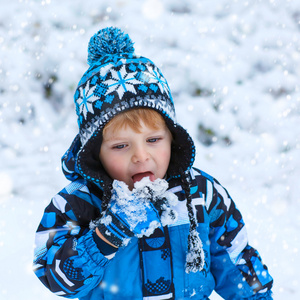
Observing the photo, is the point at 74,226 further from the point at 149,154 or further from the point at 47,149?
the point at 47,149

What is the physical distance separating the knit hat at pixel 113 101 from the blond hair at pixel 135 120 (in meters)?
0.03

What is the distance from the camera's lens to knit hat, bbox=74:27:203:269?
4.51 ft

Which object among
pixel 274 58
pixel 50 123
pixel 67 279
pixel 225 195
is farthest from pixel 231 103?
pixel 67 279

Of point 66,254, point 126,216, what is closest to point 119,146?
point 126,216

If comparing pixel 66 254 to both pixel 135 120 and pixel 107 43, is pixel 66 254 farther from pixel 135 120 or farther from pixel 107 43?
pixel 107 43

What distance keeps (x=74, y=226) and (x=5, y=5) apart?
469cm

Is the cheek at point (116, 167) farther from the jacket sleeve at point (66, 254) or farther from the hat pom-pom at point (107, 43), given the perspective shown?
the hat pom-pom at point (107, 43)

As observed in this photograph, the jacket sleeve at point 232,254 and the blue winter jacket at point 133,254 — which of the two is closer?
the blue winter jacket at point 133,254

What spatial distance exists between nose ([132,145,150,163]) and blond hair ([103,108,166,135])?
0.07 metres

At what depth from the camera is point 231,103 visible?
436 centimetres

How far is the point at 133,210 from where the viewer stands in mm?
1285

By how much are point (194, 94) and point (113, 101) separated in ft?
10.5

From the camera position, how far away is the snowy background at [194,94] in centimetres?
314

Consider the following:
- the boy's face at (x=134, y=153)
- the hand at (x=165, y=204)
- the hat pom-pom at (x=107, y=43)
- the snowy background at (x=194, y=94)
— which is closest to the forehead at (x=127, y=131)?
the boy's face at (x=134, y=153)
